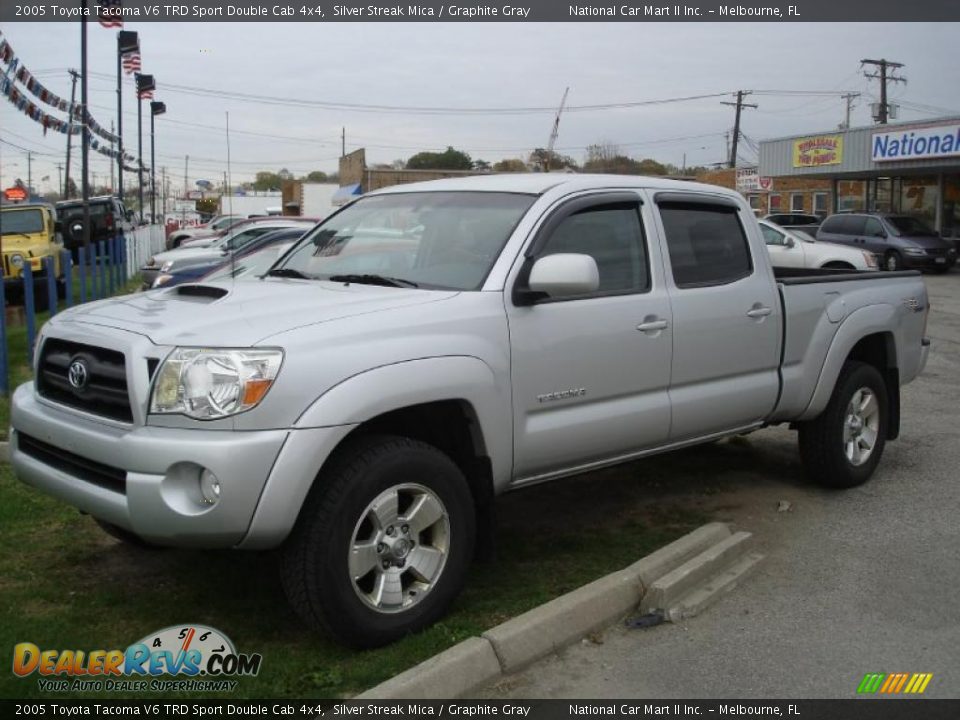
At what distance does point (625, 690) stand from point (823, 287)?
3244mm

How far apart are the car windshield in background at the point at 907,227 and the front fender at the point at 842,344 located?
2150cm

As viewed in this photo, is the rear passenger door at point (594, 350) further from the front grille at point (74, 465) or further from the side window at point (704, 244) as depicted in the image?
the front grille at point (74, 465)

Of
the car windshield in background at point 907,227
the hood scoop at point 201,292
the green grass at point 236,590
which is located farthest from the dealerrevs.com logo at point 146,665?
the car windshield in background at point 907,227

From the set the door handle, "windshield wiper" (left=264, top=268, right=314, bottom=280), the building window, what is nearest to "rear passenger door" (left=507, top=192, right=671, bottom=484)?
the door handle

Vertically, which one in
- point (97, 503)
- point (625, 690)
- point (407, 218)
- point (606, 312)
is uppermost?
point (407, 218)

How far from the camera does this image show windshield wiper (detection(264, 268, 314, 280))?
473cm

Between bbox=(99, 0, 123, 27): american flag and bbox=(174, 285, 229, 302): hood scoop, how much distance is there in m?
16.6

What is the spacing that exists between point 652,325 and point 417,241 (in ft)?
4.05

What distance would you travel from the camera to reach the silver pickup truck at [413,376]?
3412mm

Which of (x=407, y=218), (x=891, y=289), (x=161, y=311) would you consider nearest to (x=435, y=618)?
(x=161, y=311)

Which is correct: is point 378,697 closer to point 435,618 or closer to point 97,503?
point 435,618

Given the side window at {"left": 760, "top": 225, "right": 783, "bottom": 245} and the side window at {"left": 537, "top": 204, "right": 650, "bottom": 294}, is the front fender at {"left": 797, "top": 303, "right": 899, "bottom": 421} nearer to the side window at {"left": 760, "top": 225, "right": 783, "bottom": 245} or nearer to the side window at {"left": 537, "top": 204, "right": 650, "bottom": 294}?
the side window at {"left": 537, "top": 204, "right": 650, "bottom": 294}

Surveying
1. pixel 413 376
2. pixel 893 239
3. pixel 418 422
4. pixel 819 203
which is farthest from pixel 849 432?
pixel 819 203

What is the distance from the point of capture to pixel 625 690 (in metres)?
3.59
